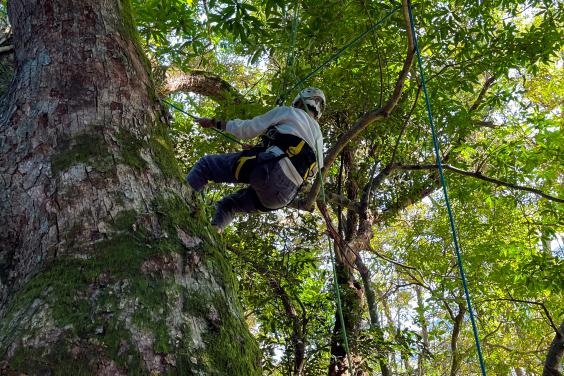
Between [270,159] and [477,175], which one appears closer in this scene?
[270,159]

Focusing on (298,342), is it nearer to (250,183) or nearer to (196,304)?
(250,183)

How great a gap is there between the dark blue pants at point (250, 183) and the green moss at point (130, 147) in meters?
1.17

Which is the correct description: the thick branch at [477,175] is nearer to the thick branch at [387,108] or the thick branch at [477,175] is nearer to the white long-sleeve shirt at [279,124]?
the thick branch at [387,108]

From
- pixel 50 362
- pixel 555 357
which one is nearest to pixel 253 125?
pixel 50 362

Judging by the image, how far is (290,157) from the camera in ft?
8.01

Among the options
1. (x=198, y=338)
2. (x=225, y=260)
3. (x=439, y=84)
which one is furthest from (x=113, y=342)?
(x=439, y=84)

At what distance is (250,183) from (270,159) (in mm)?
214

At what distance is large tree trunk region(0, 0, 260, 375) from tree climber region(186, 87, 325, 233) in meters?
0.96

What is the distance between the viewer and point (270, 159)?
2.38 metres

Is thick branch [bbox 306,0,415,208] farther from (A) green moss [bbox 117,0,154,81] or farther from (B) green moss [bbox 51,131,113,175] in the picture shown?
(B) green moss [bbox 51,131,113,175]

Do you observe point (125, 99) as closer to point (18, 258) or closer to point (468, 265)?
point (18, 258)

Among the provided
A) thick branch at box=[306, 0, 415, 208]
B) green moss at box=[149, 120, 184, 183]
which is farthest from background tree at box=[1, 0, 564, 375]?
green moss at box=[149, 120, 184, 183]

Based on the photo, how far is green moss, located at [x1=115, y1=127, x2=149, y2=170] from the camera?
1.19 metres

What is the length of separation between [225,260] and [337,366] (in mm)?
3490
